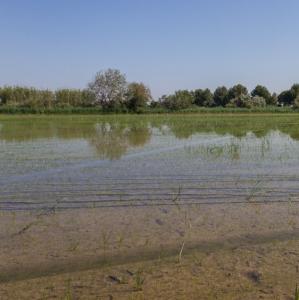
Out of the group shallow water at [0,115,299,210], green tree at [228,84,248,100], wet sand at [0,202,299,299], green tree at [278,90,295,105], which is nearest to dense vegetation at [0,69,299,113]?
green tree at [228,84,248,100]

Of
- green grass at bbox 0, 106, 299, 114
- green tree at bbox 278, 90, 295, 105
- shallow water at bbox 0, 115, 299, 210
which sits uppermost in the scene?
green tree at bbox 278, 90, 295, 105

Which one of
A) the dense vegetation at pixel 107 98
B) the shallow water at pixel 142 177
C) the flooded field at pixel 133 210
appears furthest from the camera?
the dense vegetation at pixel 107 98

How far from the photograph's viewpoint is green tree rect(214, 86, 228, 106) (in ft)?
317

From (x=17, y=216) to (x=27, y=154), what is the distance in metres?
8.34

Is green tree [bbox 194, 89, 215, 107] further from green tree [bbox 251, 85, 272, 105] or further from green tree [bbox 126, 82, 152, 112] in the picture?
green tree [bbox 126, 82, 152, 112]

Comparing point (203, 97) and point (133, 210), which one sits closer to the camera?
point (133, 210)

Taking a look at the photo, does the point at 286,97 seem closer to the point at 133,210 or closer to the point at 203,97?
the point at 203,97

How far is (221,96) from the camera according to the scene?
97250mm

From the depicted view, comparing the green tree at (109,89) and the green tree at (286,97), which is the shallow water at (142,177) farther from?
the green tree at (286,97)

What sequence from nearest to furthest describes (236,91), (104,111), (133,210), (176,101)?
(133,210) → (104,111) → (176,101) → (236,91)

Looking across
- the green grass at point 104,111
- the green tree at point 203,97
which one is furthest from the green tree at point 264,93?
the green grass at point 104,111

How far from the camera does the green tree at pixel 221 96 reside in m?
96.6

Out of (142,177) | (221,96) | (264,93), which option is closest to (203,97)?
(221,96)

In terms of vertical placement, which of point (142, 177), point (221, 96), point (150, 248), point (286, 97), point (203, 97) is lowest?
point (150, 248)
